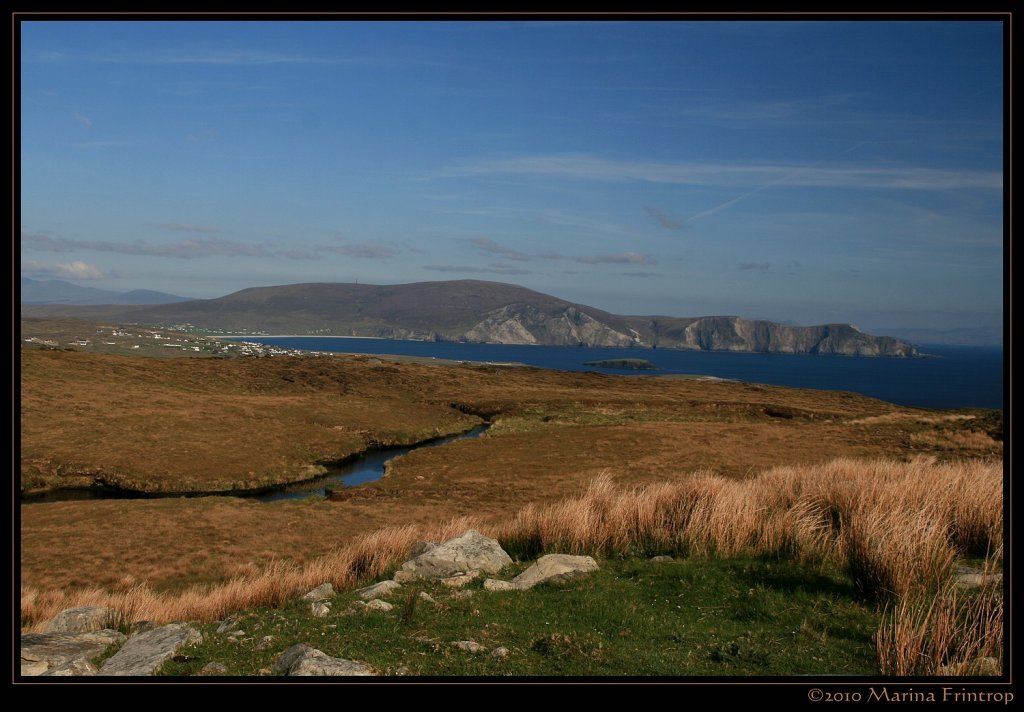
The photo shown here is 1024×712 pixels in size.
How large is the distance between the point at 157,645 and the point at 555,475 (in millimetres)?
29290

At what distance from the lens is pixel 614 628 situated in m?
7.34

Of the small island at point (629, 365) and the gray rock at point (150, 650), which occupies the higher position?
the small island at point (629, 365)

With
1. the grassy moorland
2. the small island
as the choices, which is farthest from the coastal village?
the small island

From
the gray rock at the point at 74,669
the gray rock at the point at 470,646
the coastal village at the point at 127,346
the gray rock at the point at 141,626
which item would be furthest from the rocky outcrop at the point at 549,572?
the coastal village at the point at 127,346

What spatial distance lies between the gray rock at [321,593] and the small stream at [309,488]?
23622mm

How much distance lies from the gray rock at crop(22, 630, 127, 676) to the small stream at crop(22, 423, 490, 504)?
24.1 metres

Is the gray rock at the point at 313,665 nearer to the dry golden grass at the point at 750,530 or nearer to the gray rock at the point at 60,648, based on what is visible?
the gray rock at the point at 60,648

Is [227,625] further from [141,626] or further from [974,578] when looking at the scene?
[974,578]

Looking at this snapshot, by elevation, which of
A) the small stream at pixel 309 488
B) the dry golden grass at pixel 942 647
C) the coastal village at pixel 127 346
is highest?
the coastal village at pixel 127 346

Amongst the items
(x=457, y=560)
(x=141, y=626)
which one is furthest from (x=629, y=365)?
(x=141, y=626)

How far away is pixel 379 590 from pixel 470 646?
348 centimetres

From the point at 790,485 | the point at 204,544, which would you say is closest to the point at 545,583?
the point at 790,485

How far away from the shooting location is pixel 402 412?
5944cm

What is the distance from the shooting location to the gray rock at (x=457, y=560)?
35.0ft
